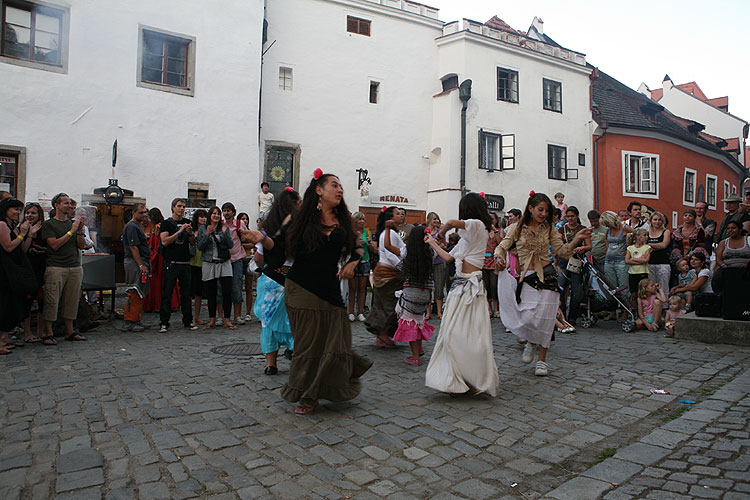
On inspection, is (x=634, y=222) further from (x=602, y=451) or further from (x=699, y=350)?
(x=602, y=451)

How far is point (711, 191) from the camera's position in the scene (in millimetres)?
32344

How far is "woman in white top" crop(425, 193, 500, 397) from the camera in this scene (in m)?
5.04

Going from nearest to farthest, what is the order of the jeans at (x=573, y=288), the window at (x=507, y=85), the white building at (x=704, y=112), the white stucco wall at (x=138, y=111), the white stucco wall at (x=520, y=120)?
the jeans at (x=573, y=288)
the white stucco wall at (x=138, y=111)
the white stucco wall at (x=520, y=120)
the window at (x=507, y=85)
the white building at (x=704, y=112)

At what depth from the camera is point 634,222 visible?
1073cm

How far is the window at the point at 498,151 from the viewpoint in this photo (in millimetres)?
23375

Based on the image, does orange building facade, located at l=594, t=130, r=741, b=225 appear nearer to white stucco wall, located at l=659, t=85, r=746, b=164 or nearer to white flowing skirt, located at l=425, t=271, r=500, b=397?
white stucco wall, located at l=659, t=85, r=746, b=164

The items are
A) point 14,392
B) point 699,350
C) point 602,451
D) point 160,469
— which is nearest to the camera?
point 160,469

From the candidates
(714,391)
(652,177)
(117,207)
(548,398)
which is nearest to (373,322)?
(548,398)

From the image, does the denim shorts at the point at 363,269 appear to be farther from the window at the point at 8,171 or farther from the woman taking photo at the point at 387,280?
the window at the point at 8,171

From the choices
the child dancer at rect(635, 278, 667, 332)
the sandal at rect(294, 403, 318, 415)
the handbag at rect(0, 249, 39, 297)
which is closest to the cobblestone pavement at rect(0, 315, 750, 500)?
the sandal at rect(294, 403, 318, 415)

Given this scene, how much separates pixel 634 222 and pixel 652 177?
1939 centimetres

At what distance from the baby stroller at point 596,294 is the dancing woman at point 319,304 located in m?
6.25

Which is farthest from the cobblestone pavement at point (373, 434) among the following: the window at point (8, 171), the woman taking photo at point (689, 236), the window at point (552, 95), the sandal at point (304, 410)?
the window at point (552, 95)

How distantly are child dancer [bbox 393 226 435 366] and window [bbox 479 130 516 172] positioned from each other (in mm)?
17216
